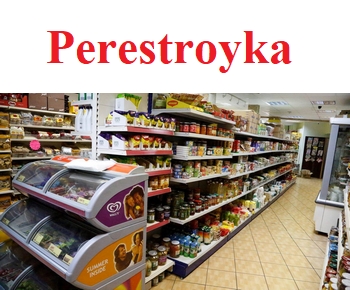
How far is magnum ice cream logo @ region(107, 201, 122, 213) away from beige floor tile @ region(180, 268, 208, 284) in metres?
1.58

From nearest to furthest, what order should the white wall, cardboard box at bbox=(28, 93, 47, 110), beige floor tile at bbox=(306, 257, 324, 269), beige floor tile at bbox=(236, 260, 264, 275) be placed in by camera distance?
beige floor tile at bbox=(236, 260, 264, 275) < beige floor tile at bbox=(306, 257, 324, 269) < cardboard box at bbox=(28, 93, 47, 110) < the white wall

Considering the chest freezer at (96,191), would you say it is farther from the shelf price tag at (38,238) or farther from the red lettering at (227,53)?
the red lettering at (227,53)

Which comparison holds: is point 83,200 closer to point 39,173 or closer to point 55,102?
point 39,173

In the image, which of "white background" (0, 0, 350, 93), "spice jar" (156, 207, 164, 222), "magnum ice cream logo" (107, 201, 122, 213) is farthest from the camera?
"spice jar" (156, 207, 164, 222)

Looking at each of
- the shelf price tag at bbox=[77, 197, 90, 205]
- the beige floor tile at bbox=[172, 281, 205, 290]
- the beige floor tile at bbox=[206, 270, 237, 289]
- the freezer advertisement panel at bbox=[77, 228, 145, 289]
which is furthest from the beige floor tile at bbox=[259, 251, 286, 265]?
the shelf price tag at bbox=[77, 197, 90, 205]

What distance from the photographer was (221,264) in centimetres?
282

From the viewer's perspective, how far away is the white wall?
11.9 metres

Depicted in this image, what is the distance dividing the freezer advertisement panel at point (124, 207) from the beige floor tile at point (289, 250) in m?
2.69

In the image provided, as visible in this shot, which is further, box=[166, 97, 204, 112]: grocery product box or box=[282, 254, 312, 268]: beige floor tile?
box=[282, 254, 312, 268]: beige floor tile

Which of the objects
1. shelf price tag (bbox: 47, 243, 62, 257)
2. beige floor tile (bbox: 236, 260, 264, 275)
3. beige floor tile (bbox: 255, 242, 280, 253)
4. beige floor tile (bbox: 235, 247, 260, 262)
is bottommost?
beige floor tile (bbox: 255, 242, 280, 253)

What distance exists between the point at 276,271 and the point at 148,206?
6.11 ft

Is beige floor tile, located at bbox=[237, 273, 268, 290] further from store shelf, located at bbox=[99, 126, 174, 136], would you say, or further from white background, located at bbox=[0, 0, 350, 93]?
white background, located at bbox=[0, 0, 350, 93]

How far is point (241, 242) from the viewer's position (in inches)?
137

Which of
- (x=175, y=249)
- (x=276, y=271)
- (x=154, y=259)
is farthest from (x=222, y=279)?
(x=154, y=259)
